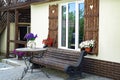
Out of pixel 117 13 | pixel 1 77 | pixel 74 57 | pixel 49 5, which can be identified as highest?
pixel 49 5

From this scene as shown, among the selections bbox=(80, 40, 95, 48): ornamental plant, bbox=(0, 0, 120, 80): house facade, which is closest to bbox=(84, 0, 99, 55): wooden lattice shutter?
bbox=(0, 0, 120, 80): house facade

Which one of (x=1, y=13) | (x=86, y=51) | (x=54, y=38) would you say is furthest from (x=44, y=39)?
(x=1, y=13)

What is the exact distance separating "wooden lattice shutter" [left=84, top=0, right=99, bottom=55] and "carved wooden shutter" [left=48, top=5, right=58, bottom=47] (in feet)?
5.54

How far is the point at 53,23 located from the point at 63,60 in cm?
213

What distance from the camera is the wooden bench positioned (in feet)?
22.0

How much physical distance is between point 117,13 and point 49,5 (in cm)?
347

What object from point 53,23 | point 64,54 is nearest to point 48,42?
point 53,23

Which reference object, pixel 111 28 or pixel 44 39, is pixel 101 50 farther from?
pixel 44 39

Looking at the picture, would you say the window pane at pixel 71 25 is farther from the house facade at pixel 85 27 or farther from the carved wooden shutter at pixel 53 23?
the carved wooden shutter at pixel 53 23

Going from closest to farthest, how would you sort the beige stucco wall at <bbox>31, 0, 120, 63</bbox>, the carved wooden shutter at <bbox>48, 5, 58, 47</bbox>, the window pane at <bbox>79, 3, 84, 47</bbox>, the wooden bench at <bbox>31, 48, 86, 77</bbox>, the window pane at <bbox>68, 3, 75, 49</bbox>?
the beige stucco wall at <bbox>31, 0, 120, 63</bbox> → the wooden bench at <bbox>31, 48, 86, 77</bbox> → the window pane at <bbox>79, 3, 84, 47</bbox> → the window pane at <bbox>68, 3, 75, 49</bbox> → the carved wooden shutter at <bbox>48, 5, 58, 47</bbox>

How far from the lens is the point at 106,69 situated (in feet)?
22.7

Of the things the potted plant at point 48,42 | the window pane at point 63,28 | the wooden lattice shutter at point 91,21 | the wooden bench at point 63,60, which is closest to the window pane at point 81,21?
the wooden lattice shutter at point 91,21

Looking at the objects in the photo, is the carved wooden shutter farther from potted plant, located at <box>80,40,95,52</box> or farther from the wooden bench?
potted plant, located at <box>80,40,95,52</box>

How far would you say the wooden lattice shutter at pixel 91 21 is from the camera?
713 centimetres
